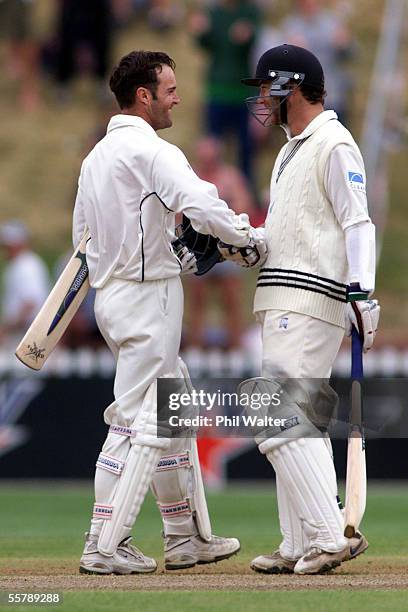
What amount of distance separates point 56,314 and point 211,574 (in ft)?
4.65

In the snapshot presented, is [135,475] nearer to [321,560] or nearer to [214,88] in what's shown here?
[321,560]

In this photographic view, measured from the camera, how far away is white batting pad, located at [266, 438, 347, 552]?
6.92 metres

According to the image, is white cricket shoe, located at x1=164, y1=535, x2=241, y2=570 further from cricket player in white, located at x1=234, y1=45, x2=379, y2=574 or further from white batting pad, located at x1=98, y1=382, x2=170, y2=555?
white batting pad, located at x1=98, y1=382, x2=170, y2=555

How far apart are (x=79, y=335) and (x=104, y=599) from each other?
8.45 metres

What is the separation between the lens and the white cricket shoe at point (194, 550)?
738 centimetres

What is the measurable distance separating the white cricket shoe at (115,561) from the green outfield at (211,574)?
0.22 feet

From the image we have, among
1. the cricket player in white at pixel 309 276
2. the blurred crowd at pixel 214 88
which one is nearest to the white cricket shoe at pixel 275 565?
the cricket player in white at pixel 309 276

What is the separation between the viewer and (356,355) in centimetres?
729

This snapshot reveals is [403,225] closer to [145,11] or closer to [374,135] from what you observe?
[374,135]

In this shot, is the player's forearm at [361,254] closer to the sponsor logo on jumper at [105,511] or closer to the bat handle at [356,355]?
the bat handle at [356,355]

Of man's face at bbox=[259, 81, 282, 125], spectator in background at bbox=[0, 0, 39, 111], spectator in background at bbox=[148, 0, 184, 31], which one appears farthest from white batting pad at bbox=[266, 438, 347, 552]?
spectator in background at bbox=[148, 0, 184, 31]

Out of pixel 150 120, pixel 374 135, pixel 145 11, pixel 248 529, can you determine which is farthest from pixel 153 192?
pixel 145 11

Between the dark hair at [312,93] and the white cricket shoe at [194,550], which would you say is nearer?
the dark hair at [312,93]

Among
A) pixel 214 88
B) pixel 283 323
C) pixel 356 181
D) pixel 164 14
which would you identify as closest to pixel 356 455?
pixel 283 323
